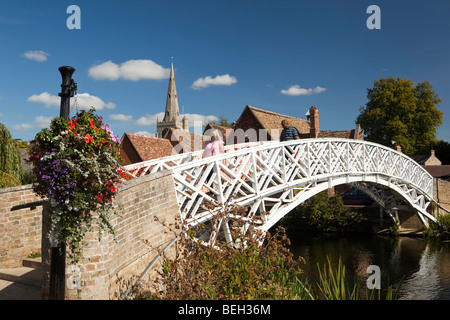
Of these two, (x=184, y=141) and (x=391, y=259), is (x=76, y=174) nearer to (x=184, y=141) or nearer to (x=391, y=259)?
(x=391, y=259)

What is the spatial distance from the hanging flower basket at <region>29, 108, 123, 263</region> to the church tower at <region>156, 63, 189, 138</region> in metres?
78.9

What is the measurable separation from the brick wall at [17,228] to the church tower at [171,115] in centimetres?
7586

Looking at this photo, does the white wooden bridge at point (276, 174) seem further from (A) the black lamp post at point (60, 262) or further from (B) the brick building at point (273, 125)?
(B) the brick building at point (273, 125)

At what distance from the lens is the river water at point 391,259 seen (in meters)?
12.6

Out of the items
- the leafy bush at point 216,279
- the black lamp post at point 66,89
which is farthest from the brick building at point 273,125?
the black lamp post at point 66,89

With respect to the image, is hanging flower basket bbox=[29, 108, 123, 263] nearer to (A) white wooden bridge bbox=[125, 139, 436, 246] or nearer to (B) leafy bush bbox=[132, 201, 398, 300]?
(B) leafy bush bbox=[132, 201, 398, 300]

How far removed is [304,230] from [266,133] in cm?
786

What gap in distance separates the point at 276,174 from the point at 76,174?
22.7ft

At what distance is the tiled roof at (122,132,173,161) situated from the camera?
20562 millimetres

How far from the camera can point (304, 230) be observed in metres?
22.2

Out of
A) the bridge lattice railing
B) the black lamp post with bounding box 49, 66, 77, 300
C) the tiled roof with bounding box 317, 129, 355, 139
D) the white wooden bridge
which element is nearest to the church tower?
the tiled roof with bounding box 317, 129, 355, 139

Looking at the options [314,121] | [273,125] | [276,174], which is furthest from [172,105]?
[276,174]
